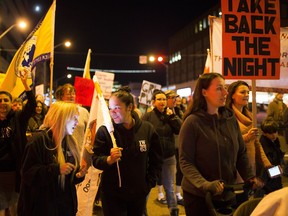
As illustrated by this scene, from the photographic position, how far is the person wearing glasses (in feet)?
16.3

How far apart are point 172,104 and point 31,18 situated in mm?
66245

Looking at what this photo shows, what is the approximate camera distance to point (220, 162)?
3.39m

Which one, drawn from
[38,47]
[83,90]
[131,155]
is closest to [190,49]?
[38,47]

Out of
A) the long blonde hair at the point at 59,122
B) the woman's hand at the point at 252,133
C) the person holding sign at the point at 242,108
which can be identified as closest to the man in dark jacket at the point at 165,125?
the person holding sign at the point at 242,108

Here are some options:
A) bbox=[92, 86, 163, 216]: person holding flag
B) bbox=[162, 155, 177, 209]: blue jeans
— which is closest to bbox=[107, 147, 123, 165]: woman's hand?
bbox=[92, 86, 163, 216]: person holding flag

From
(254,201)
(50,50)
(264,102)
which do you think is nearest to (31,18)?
(264,102)

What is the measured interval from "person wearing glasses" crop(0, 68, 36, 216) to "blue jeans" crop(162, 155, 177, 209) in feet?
8.09

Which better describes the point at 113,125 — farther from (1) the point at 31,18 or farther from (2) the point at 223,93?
(1) the point at 31,18

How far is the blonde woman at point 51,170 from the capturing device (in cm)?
345

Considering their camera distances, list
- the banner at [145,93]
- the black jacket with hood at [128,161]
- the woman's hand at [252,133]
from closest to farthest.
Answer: the black jacket with hood at [128,161]
the woman's hand at [252,133]
the banner at [145,93]

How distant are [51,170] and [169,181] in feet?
10.9

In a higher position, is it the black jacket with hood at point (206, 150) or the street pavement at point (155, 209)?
the black jacket with hood at point (206, 150)

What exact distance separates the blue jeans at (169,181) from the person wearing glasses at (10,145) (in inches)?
97.1

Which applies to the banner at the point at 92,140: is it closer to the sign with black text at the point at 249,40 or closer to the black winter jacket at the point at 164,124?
the black winter jacket at the point at 164,124
